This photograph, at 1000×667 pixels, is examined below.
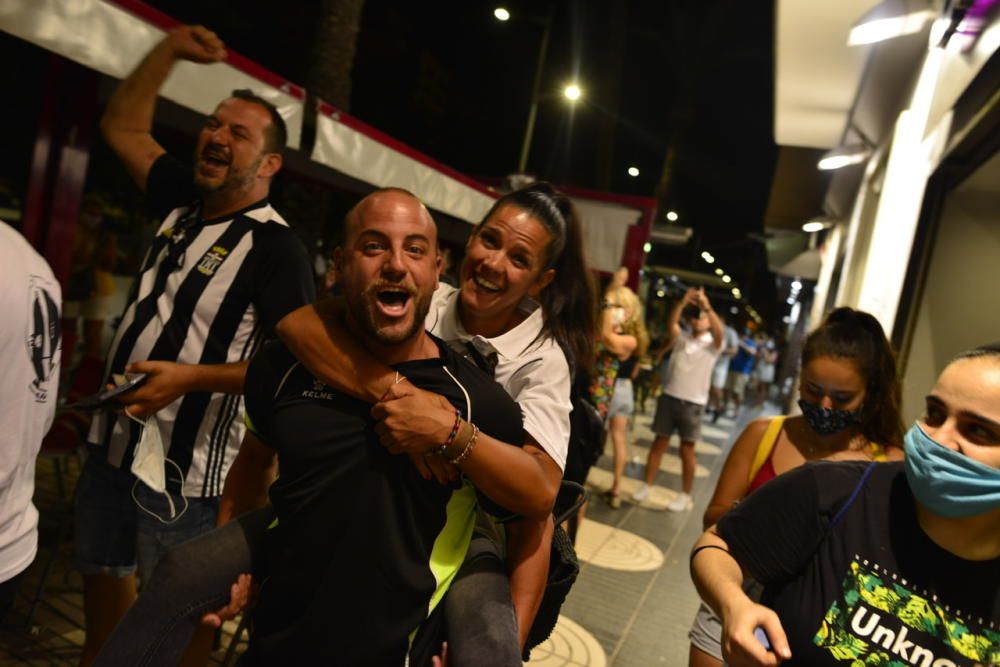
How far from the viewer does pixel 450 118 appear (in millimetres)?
22344

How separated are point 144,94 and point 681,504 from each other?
588 cm

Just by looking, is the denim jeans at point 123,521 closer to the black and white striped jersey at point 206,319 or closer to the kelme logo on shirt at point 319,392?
the black and white striped jersey at point 206,319

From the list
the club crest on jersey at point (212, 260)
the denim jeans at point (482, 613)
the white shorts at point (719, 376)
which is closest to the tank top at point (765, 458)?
the denim jeans at point (482, 613)

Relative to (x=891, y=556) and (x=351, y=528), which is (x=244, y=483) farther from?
(x=891, y=556)

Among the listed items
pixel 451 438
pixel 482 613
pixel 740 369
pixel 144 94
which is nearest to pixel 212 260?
pixel 144 94

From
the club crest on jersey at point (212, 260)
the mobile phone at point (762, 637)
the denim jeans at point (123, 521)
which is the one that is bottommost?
the denim jeans at point (123, 521)

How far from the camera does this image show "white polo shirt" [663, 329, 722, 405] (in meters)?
6.62

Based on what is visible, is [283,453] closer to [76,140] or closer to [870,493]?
[870,493]

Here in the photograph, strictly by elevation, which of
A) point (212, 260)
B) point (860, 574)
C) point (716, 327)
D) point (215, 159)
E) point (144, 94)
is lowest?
point (860, 574)

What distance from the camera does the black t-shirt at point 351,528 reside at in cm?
155

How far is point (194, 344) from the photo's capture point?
89.9 inches

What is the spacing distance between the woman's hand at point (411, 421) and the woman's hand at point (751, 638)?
0.84 meters

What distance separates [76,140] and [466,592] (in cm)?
320

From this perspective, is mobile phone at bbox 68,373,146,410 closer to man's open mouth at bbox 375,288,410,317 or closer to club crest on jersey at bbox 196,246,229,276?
club crest on jersey at bbox 196,246,229,276
